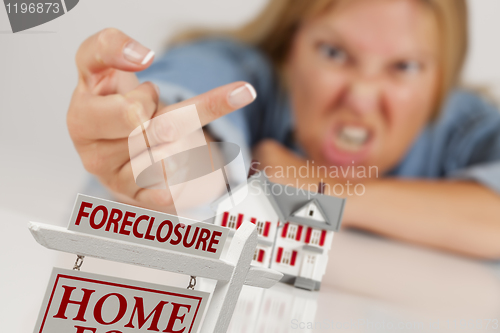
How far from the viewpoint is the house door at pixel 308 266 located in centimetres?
117

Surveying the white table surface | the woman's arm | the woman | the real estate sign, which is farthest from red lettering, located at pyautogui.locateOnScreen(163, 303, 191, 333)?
the woman's arm

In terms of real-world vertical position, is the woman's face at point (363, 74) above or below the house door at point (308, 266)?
above

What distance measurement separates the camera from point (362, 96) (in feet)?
6.75

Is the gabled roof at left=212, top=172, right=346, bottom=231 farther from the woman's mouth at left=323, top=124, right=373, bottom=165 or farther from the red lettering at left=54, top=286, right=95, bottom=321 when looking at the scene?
the woman's mouth at left=323, top=124, right=373, bottom=165

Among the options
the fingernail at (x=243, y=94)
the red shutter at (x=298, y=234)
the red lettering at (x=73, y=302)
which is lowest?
the red lettering at (x=73, y=302)

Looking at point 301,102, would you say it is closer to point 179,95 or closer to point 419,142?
point 419,142

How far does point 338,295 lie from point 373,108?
120 centimetres

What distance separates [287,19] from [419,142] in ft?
3.11

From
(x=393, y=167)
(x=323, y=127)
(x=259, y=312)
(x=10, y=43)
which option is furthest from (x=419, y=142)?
(x=10, y=43)

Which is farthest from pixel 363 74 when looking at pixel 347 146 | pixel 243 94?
pixel 243 94

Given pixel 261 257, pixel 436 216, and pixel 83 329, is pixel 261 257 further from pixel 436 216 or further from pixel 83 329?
pixel 436 216

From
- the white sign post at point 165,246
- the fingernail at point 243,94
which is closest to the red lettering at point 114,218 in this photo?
the white sign post at point 165,246

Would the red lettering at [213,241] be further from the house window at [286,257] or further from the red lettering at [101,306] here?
the house window at [286,257]

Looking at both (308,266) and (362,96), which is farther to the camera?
(362,96)
